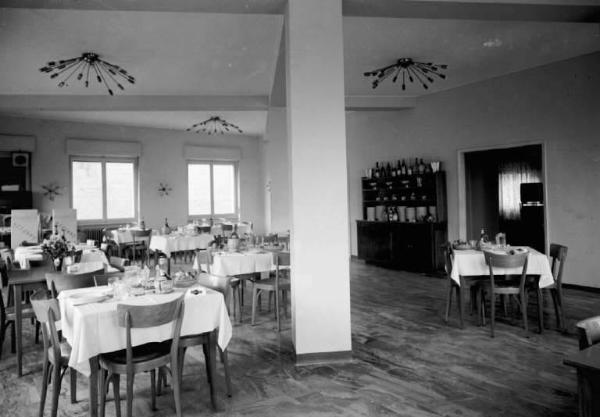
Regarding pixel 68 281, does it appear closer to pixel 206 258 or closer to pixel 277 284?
pixel 206 258

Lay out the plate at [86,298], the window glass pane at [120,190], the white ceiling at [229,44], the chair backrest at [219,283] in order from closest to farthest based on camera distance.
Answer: the plate at [86,298]
the chair backrest at [219,283]
the white ceiling at [229,44]
the window glass pane at [120,190]

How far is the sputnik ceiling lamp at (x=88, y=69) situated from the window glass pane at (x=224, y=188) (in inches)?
218

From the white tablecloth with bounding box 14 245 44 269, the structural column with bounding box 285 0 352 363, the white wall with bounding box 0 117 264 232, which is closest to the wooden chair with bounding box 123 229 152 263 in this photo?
the white tablecloth with bounding box 14 245 44 269

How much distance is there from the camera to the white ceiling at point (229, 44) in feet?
16.4

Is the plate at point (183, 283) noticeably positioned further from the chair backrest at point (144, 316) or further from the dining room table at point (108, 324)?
the chair backrest at point (144, 316)

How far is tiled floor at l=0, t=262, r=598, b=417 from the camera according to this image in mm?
2926

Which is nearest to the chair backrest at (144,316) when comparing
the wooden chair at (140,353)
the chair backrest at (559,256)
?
the wooden chair at (140,353)

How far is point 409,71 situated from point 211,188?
24.6 ft

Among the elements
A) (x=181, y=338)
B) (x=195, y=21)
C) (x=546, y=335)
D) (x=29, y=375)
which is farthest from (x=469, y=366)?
(x=195, y=21)

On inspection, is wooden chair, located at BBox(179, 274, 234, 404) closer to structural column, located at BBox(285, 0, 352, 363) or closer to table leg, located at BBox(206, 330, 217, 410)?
table leg, located at BBox(206, 330, 217, 410)

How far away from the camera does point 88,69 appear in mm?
6688

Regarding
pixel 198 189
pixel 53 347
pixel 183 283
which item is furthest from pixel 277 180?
pixel 53 347

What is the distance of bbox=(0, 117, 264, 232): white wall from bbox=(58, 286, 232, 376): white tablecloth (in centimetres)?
856

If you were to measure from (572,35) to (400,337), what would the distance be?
4.64m
